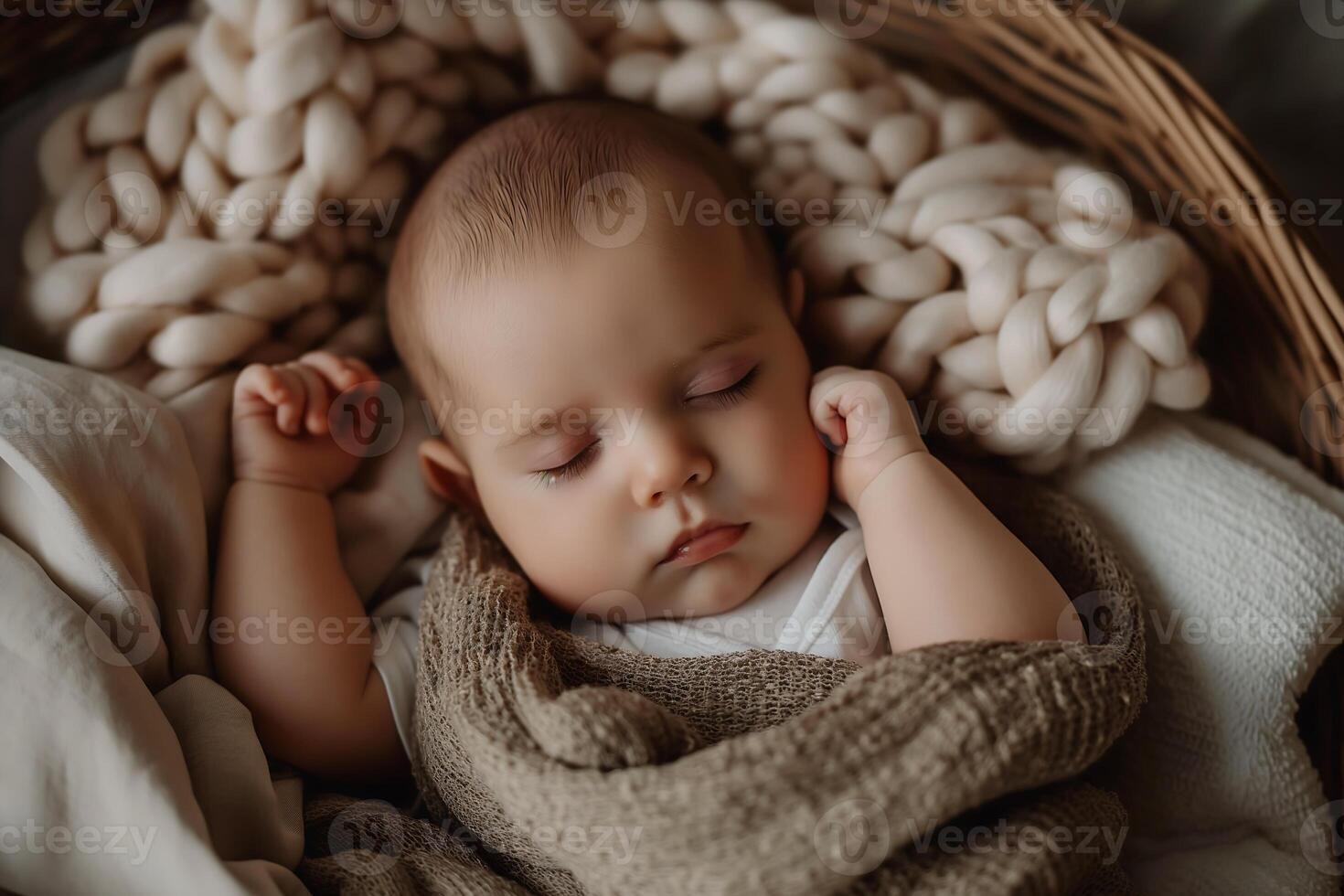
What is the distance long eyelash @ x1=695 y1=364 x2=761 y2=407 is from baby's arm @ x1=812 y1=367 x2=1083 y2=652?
0.07m

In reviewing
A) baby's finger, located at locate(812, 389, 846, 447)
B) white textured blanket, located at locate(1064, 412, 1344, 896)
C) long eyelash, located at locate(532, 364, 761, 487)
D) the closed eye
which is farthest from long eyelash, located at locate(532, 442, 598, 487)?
A: white textured blanket, located at locate(1064, 412, 1344, 896)

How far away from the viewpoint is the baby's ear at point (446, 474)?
112 centimetres

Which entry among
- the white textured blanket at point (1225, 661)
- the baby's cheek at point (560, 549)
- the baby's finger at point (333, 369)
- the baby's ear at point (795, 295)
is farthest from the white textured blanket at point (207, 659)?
the baby's ear at point (795, 295)

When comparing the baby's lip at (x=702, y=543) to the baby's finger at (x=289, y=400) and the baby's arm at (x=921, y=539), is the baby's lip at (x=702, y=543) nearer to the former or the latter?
the baby's arm at (x=921, y=539)

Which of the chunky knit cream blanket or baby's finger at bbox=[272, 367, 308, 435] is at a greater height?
the chunky knit cream blanket

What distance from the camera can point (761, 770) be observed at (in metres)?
0.71

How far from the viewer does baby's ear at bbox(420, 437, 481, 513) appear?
43.9 inches

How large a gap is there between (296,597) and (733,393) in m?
0.48

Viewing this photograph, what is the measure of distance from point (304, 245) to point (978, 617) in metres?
0.83

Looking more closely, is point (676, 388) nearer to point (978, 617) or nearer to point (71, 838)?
point (978, 617)

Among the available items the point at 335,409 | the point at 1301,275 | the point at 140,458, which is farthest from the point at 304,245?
the point at 1301,275

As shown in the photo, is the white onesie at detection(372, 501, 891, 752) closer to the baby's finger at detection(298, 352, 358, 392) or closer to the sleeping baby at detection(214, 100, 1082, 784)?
the sleeping baby at detection(214, 100, 1082, 784)

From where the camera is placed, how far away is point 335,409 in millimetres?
1113

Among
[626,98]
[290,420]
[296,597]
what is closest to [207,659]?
[296,597]
